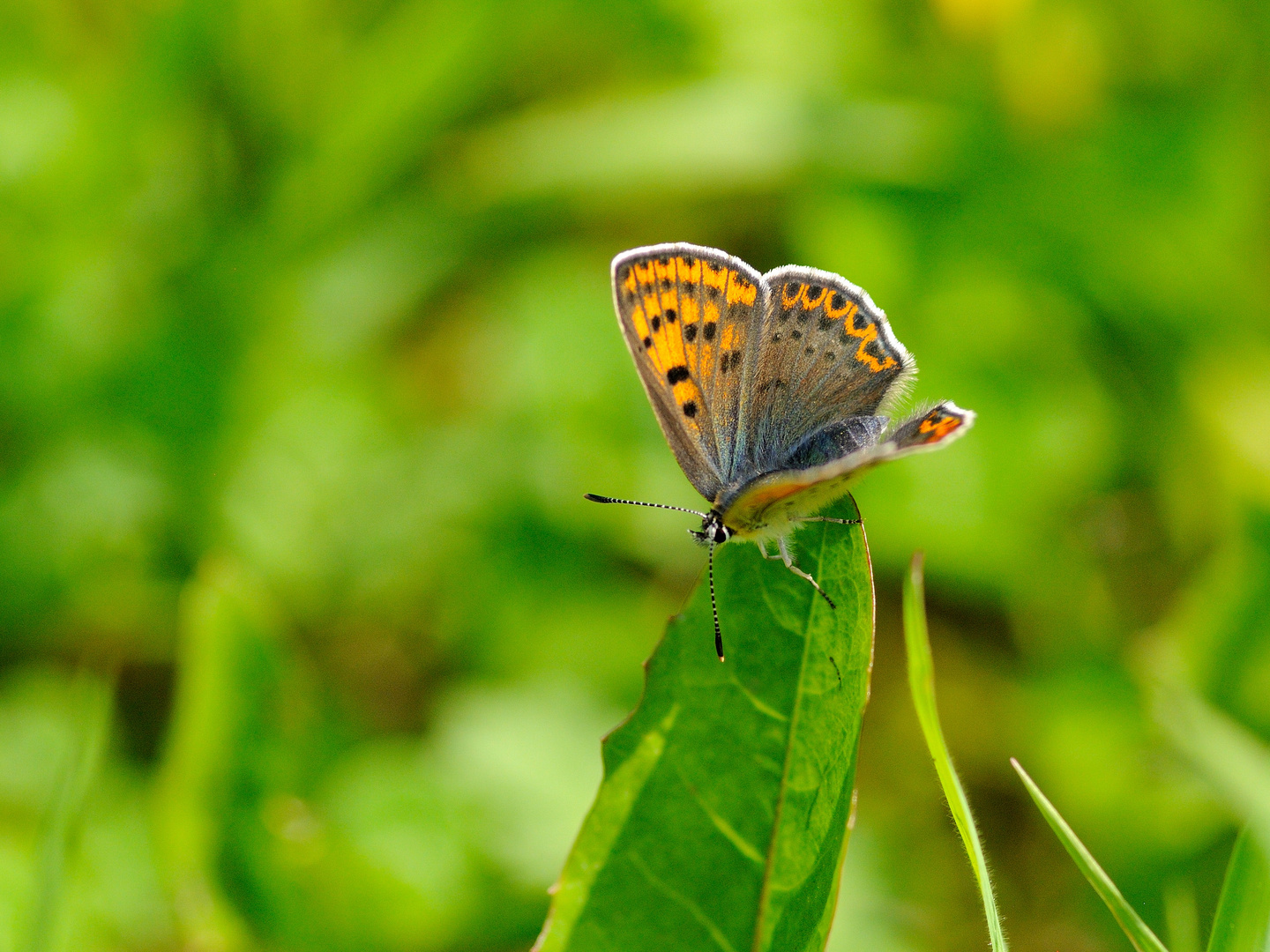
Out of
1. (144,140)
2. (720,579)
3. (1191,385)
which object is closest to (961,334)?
(1191,385)

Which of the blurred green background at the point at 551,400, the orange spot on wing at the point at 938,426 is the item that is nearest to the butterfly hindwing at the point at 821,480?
the orange spot on wing at the point at 938,426

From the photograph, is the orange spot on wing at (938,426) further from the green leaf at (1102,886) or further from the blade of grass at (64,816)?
the blade of grass at (64,816)

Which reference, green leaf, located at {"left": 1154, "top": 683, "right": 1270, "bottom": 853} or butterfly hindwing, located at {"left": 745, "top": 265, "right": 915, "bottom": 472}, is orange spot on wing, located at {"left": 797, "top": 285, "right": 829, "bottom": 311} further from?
green leaf, located at {"left": 1154, "top": 683, "right": 1270, "bottom": 853}

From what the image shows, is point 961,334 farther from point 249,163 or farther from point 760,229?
point 249,163

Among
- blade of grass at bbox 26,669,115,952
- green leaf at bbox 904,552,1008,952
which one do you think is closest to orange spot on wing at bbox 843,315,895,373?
green leaf at bbox 904,552,1008,952

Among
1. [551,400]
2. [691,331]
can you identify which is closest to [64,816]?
[691,331]
